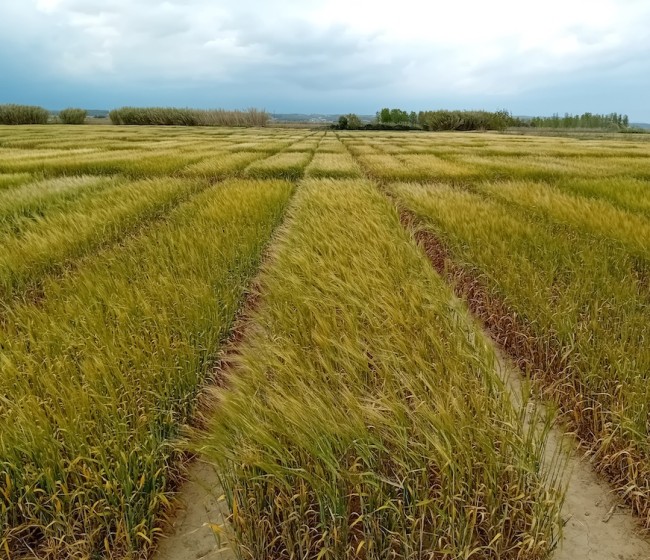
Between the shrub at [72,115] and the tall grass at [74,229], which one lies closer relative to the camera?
the tall grass at [74,229]

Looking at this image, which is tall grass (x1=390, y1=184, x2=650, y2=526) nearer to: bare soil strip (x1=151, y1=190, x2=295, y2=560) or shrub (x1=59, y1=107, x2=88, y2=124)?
bare soil strip (x1=151, y1=190, x2=295, y2=560)

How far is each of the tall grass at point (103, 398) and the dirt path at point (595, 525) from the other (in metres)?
1.08

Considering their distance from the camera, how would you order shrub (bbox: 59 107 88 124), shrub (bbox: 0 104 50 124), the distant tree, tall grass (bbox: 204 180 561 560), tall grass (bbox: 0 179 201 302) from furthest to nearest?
1. the distant tree
2. shrub (bbox: 59 107 88 124)
3. shrub (bbox: 0 104 50 124)
4. tall grass (bbox: 0 179 201 302)
5. tall grass (bbox: 204 180 561 560)

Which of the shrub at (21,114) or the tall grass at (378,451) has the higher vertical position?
the shrub at (21,114)

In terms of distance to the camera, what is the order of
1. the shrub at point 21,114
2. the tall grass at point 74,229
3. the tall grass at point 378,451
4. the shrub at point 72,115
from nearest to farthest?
the tall grass at point 378,451 < the tall grass at point 74,229 < the shrub at point 21,114 < the shrub at point 72,115

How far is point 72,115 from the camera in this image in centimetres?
4284

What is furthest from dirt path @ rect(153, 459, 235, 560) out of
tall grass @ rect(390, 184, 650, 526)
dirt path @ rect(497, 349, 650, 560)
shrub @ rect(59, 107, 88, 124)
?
shrub @ rect(59, 107, 88, 124)

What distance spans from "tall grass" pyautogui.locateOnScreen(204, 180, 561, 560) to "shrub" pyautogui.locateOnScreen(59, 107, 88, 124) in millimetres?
50556

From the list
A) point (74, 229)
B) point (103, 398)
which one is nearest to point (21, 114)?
point (74, 229)

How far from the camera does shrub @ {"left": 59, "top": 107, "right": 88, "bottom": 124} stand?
1672 inches

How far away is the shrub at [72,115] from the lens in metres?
42.5

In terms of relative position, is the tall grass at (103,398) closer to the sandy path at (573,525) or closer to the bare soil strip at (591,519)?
the sandy path at (573,525)

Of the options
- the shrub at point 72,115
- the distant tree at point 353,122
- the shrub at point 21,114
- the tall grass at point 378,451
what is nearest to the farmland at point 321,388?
the tall grass at point 378,451

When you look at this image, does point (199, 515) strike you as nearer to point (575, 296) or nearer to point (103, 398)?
point (103, 398)
